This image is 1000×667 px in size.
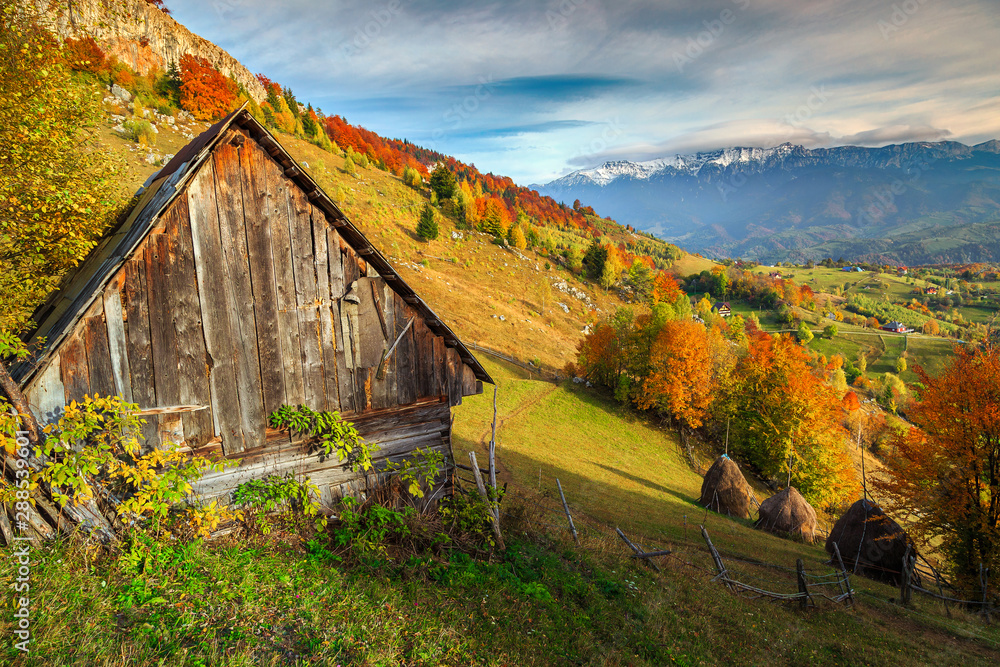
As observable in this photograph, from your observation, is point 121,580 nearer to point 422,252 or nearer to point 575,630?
point 575,630

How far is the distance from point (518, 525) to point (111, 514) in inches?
323

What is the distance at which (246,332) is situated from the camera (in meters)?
7.86

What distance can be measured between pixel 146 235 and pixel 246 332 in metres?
2.04

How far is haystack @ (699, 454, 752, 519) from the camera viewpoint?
29.3 metres

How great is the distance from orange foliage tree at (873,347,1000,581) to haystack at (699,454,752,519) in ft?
32.6

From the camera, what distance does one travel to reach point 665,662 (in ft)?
25.9

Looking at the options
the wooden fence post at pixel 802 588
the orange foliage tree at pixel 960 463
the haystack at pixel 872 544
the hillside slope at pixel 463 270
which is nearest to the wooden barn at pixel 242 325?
the wooden fence post at pixel 802 588

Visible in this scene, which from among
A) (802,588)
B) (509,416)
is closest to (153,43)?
(509,416)

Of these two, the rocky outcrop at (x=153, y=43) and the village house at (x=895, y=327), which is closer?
the rocky outcrop at (x=153, y=43)

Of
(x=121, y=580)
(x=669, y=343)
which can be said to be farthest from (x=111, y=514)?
(x=669, y=343)

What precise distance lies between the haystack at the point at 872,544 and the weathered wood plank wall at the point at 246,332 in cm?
2514

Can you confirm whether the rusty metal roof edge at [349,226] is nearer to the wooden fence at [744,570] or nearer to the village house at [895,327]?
the wooden fence at [744,570]

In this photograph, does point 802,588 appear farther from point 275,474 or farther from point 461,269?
point 461,269

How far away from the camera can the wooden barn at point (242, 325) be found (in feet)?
22.5
